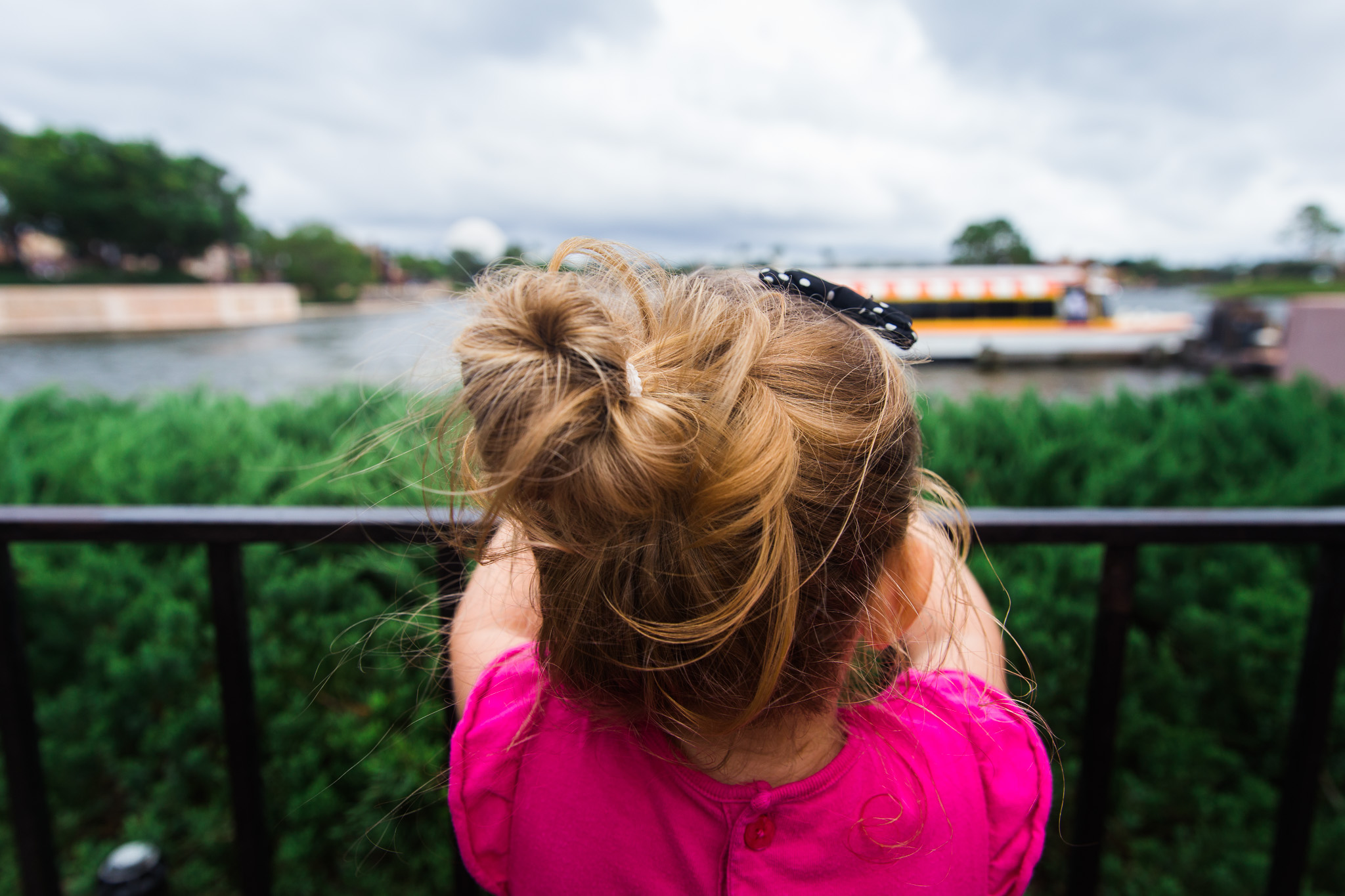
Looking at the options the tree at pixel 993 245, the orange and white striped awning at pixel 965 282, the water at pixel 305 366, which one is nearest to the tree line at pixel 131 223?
the water at pixel 305 366

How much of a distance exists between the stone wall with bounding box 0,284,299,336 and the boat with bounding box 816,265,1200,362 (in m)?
24.5

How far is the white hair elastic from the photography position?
0.63 m

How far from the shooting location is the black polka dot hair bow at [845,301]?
856mm

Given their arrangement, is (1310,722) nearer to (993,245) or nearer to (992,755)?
(992,755)

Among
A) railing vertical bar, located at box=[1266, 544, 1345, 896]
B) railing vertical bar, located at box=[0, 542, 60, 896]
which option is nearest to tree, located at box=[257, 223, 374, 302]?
railing vertical bar, located at box=[0, 542, 60, 896]

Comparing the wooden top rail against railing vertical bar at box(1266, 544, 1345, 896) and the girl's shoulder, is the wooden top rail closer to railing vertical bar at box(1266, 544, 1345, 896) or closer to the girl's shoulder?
railing vertical bar at box(1266, 544, 1345, 896)

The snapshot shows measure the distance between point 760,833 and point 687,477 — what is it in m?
0.41

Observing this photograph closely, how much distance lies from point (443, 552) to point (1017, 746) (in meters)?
0.89

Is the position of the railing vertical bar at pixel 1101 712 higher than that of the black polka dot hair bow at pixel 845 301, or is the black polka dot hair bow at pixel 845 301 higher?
the black polka dot hair bow at pixel 845 301

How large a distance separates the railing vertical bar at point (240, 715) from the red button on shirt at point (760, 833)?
39.1 inches

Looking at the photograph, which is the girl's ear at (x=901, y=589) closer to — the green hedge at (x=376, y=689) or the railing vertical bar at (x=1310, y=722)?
the railing vertical bar at (x=1310, y=722)

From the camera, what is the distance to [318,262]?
46.5 meters

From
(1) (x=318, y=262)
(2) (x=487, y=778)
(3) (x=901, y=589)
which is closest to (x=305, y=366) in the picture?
(2) (x=487, y=778)

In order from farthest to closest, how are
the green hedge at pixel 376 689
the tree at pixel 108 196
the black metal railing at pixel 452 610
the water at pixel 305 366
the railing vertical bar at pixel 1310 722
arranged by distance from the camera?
the tree at pixel 108 196, the green hedge at pixel 376 689, the railing vertical bar at pixel 1310 722, the black metal railing at pixel 452 610, the water at pixel 305 366
